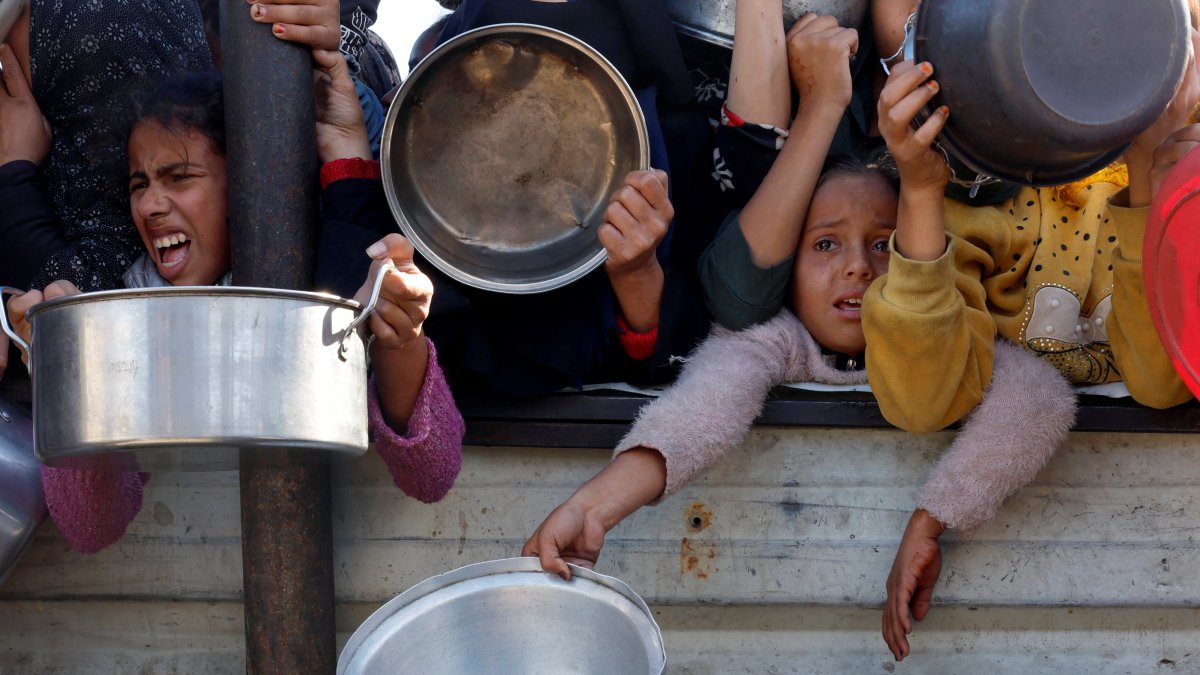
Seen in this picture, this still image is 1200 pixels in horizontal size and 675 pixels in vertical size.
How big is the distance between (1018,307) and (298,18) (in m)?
1.24

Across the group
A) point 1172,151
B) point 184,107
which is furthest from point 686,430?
point 184,107

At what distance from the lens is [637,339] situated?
215cm

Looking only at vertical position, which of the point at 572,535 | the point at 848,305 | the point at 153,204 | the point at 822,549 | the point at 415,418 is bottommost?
A: the point at 822,549

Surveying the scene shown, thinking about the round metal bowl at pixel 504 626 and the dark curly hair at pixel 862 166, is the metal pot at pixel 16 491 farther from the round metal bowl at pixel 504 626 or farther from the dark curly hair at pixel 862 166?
the dark curly hair at pixel 862 166

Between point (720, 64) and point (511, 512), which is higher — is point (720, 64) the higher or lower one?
the higher one

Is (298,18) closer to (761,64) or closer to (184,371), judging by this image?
(184,371)

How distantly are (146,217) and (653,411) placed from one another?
0.91m

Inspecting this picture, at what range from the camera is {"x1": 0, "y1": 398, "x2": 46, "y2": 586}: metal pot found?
6.70 feet

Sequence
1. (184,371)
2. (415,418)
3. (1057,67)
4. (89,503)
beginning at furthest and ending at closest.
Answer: (89,503)
(415,418)
(1057,67)
(184,371)

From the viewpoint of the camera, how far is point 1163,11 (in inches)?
64.1

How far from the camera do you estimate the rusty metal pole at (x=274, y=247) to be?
1.80 m

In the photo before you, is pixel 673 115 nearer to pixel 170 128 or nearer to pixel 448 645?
pixel 170 128

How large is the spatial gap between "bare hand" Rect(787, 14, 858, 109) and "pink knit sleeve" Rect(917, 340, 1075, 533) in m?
0.55

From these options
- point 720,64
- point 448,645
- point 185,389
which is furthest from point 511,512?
point 720,64
